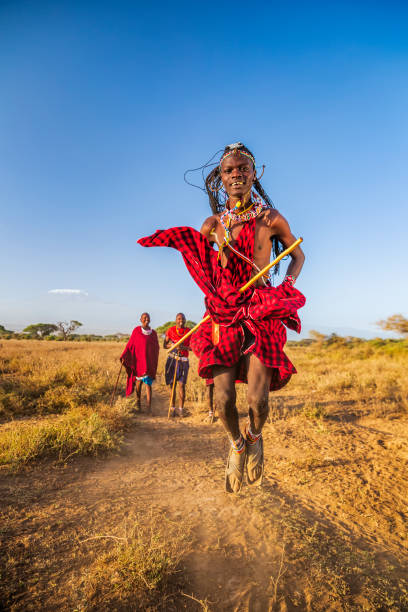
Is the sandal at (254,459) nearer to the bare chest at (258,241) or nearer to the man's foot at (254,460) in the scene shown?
the man's foot at (254,460)

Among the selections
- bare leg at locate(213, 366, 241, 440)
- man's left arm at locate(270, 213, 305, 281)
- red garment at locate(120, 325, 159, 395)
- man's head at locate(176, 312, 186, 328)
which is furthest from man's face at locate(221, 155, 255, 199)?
red garment at locate(120, 325, 159, 395)

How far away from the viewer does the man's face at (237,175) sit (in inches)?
133

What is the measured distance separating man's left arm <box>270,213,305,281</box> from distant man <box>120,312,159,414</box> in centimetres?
623

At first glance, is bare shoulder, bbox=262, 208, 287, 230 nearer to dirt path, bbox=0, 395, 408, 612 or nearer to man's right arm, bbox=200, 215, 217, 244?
man's right arm, bbox=200, 215, 217, 244

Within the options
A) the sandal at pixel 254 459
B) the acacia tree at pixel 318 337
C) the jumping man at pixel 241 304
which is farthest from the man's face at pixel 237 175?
the acacia tree at pixel 318 337

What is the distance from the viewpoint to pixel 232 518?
10.5ft

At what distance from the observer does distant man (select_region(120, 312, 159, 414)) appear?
344 inches

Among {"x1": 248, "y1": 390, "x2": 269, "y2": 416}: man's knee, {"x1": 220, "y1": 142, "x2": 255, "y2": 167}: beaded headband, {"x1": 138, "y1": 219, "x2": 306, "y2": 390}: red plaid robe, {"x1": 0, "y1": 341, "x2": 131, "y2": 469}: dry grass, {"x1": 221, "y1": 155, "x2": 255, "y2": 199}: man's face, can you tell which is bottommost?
{"x1": 0, "y1": 341, "x2": 131, "y2": 469}: dry grass

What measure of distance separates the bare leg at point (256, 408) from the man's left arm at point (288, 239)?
916 mm

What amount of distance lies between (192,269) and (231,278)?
0.40 metres

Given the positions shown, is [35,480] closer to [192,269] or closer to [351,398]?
[192,269]

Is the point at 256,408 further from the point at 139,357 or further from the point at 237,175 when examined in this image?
the point at 139,357

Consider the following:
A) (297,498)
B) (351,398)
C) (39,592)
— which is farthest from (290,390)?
(39,592)

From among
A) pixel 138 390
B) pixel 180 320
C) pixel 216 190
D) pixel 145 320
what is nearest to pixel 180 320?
pixel 180 320
